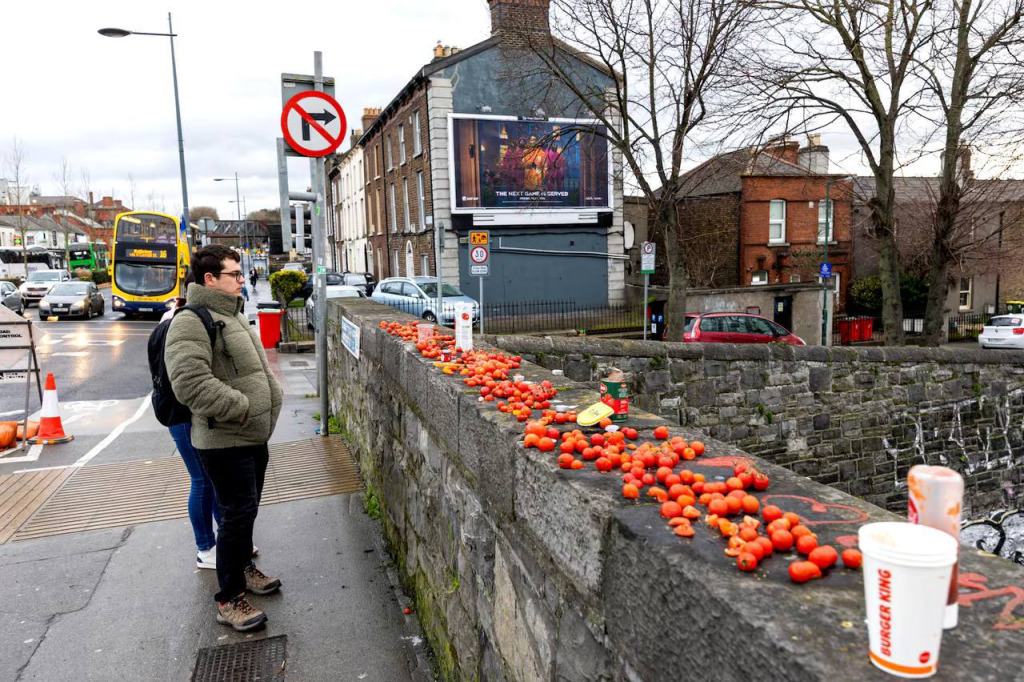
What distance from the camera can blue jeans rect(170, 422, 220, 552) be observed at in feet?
Answer: 14.2

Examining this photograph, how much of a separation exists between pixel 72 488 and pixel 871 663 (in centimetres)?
723

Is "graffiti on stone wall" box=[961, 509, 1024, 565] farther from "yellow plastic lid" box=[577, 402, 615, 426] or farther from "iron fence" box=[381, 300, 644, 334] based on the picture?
"iron fence" box=[381, 300, 644, 334]

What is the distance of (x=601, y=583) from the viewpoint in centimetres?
187

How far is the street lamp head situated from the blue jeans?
21138 mm

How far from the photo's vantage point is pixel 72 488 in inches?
255

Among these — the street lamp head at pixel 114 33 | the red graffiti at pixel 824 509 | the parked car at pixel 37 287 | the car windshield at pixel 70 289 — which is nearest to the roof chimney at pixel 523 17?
the street lamp head at pixel 114 33

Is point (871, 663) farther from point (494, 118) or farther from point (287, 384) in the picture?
point (494, 118)

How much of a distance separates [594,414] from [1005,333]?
26.7m

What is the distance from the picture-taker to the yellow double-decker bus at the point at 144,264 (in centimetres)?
2627

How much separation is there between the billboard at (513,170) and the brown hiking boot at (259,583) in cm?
2086

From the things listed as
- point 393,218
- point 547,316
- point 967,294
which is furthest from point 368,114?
point 967,294

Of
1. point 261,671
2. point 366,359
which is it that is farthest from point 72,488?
point 261,671

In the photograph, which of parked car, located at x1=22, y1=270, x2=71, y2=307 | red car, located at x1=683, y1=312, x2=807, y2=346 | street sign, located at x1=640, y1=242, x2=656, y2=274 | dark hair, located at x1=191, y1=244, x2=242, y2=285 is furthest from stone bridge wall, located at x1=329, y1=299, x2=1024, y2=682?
parked car, located at x1=22, y1=270, x2=71, y2=307

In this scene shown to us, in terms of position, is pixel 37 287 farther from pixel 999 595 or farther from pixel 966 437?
pixel 999 595
